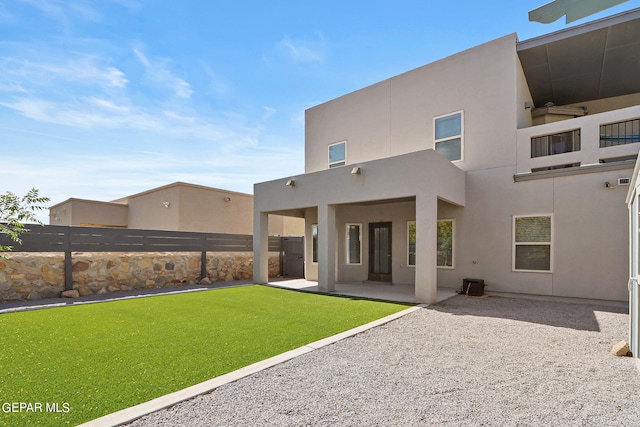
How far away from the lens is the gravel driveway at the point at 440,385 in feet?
9.41

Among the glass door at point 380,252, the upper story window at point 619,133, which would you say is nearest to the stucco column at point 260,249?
the glass door at point 380,252

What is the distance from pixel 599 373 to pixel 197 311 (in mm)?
6975

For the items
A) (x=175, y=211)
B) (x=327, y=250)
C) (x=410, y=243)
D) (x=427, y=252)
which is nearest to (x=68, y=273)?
(x=327, y=250)

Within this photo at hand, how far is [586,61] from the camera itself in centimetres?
1076

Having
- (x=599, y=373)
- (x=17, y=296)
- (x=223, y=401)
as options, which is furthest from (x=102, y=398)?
(x=17, y=296)

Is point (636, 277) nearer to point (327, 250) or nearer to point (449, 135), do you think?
point (327, 250)

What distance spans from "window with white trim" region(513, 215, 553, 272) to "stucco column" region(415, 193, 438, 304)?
10.4ft

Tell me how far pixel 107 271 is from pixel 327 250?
6.93 m

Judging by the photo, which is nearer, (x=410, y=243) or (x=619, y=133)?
(x=619, y=133)

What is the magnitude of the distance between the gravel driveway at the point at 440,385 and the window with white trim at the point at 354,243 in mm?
6978

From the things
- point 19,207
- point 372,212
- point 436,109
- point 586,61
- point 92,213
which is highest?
point 586,61

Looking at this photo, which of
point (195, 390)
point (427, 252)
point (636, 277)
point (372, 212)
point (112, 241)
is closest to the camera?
point (195, 390)

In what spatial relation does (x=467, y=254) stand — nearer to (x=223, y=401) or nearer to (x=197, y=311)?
(x=197, y=311)

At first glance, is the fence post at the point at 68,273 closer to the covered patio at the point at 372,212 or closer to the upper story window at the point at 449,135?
the covered patio at the point at 372,212
